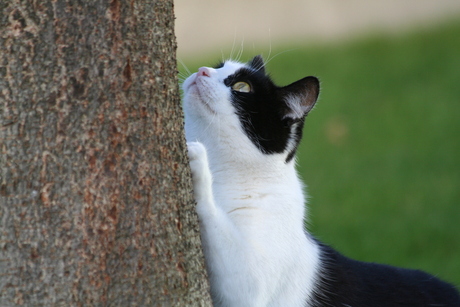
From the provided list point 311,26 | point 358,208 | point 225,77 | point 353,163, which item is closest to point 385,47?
point 311,26

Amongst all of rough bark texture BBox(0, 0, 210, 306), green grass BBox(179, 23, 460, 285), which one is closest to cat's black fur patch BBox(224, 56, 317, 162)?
rough bark texture BBox(0, 0, 210, 306)

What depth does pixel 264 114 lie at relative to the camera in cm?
274

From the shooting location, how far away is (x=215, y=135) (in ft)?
8.65

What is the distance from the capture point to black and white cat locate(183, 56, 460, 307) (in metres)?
2.21

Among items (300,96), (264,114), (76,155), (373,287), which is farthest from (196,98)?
(373,287)

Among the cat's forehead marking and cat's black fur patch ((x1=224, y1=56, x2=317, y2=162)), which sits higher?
the cat's forehead marking

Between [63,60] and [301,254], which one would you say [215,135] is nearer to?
[301,254]

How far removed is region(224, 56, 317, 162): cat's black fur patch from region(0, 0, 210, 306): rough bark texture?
3.32 feet

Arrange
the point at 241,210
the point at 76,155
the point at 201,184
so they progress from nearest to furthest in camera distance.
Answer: the point at 76,155
the point at 201,184
the point at 241,210

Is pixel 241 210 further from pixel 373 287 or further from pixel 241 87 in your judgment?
pixel 373 287

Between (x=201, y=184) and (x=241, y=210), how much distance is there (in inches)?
12.5

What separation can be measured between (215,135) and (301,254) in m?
0.65

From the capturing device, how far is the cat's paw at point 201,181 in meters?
2.18

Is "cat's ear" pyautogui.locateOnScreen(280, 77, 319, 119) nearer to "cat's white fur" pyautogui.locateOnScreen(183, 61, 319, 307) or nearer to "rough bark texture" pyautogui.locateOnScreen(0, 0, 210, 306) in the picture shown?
"cat's white fur" pyautogui.locateOnScreen(183, 61, 319, 307)
